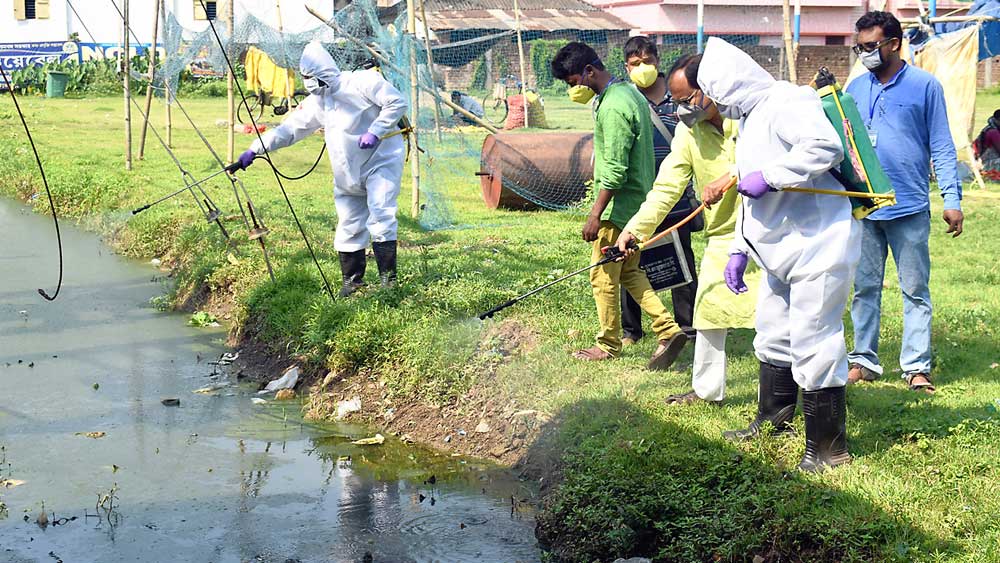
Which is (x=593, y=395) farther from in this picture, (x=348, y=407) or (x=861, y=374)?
(x=348, y=407)

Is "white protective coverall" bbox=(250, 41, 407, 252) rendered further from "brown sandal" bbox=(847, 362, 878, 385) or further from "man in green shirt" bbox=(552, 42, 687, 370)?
"brown sandal" bbox=(847, 362, 878, 385)

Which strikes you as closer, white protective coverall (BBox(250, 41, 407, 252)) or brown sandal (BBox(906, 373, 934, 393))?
brown sandal (BBox(906, 373, 934, 393))

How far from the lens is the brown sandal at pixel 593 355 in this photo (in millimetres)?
6854

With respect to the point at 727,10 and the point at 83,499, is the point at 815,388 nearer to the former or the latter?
the point at 83,499

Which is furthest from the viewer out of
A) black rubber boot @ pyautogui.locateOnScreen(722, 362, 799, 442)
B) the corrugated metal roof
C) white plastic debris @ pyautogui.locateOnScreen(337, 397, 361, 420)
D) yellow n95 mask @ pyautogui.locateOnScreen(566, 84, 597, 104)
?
the corrugated metal roof

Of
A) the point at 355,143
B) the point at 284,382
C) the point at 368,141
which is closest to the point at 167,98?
the point at 355,143

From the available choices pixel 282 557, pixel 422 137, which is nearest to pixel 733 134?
pixel 282 557

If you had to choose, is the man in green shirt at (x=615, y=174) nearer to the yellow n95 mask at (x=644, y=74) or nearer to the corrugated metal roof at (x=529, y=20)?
the yellow n95 mask at (x=644, y=74)

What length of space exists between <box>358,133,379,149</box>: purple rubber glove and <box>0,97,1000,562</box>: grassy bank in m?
1.00

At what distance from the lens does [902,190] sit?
6.07m

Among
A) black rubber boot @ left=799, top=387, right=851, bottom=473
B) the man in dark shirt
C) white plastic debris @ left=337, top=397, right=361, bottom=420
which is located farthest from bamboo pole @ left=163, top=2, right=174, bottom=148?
black rubber boot @ left=799, top=387, right=851, bottom=473

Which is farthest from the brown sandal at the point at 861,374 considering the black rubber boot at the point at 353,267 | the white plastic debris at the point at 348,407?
the black rubber boot at the point at 353,267

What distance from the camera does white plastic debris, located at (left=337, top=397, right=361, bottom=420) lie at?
23.0 feet

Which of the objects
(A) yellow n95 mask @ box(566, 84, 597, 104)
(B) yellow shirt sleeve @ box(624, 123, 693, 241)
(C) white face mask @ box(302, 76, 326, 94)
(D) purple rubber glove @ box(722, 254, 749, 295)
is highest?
(C) white face mask @ box(302, 76, 326, 94)
